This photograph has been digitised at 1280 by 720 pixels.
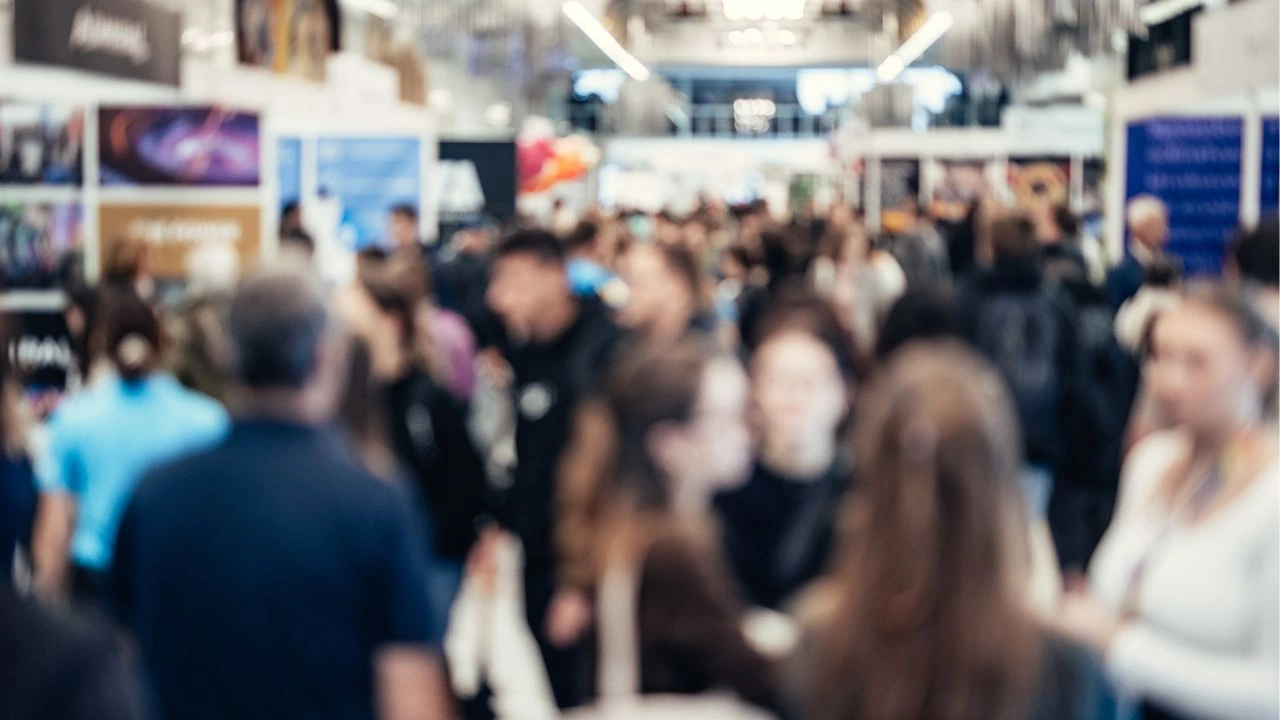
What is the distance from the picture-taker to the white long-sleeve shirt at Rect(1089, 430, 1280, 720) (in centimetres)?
294

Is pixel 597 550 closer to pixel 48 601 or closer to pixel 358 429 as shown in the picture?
pixel 48 601

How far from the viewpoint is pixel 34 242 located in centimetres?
834

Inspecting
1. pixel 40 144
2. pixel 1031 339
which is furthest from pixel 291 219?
pixel 1031 339

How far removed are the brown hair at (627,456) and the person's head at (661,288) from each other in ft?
7.44

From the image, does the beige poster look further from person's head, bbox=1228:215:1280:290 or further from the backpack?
person's head, bbox=1228:215:1280:290

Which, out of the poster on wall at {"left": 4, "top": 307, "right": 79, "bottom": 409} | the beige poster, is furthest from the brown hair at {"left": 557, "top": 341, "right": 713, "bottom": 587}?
the beige poster

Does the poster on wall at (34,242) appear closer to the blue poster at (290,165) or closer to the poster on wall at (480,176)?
the blue poster at (290,165)

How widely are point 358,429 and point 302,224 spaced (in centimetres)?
630

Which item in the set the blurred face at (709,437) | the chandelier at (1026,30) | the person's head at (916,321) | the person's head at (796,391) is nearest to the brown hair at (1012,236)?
the person's head at (916,321)

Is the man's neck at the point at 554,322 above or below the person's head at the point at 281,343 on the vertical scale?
below

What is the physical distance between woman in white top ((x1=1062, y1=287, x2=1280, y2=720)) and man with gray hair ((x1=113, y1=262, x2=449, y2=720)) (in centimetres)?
104

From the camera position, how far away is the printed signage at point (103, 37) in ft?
22.2

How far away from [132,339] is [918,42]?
19613 mm

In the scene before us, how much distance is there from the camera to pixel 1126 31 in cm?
1261
